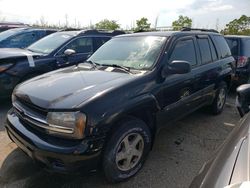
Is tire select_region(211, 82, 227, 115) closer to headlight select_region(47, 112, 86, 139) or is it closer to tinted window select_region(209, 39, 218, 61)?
tinted window select_region(209, 39, 218, 61)

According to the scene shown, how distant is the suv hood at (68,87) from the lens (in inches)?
102

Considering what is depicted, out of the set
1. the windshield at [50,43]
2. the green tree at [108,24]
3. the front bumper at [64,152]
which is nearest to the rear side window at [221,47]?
the windshield at [50,43]

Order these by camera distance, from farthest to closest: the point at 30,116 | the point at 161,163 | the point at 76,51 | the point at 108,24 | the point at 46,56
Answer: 1. the point at 108,24
2. the point at 76,51
3. the point at 46,56
4. the point at 161,163
5. the point at 30,116

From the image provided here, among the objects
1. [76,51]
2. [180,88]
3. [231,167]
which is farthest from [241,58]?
[231,167]

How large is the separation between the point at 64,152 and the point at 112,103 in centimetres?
67

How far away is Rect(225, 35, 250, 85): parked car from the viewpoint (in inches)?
271

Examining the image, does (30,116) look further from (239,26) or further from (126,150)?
(239,26)

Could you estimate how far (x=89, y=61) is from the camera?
4.03 metres

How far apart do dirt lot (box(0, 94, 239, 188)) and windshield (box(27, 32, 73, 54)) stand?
77.1 inches

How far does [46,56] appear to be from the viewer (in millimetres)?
5535

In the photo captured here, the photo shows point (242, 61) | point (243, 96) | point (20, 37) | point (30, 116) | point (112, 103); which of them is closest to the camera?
point (112, 103)

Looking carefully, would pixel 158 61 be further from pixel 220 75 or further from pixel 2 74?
pixel 2 74

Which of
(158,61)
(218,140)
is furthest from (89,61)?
(218,140)

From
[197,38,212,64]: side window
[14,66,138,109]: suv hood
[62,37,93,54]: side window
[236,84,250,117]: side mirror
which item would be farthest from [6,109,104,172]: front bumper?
[62,37,93,54]: side window
